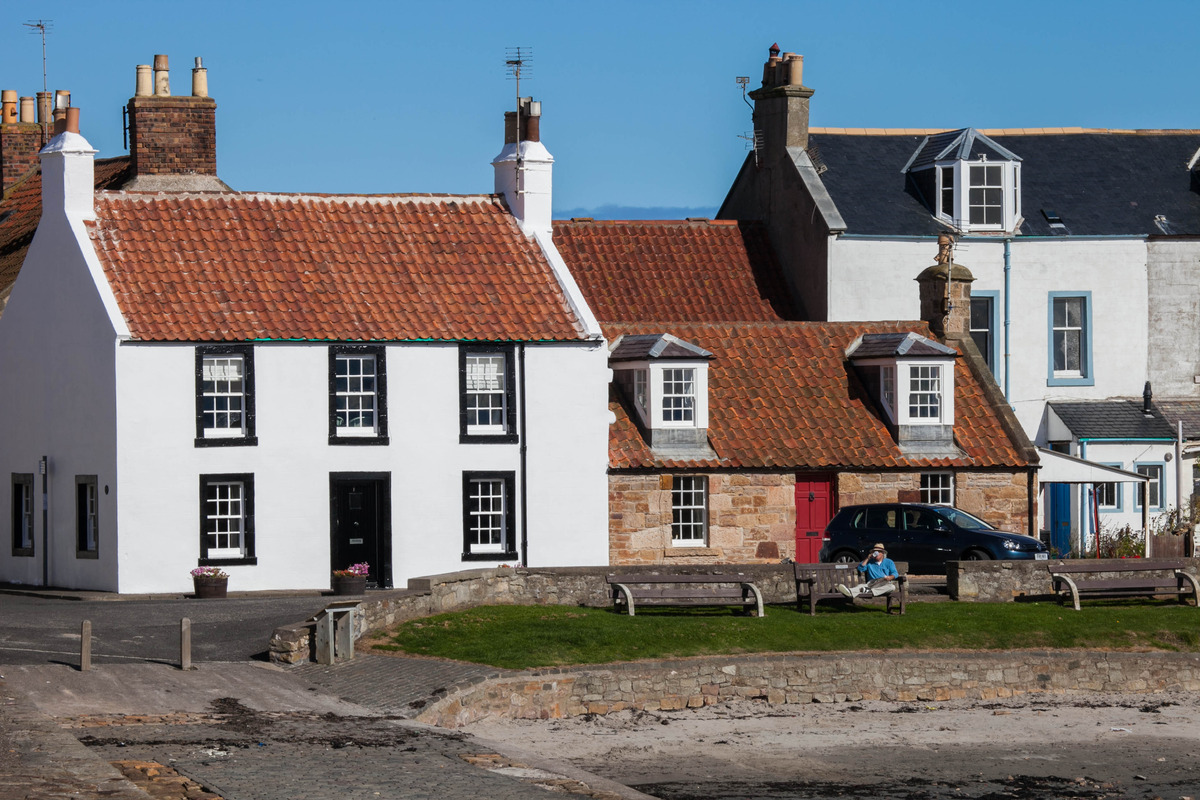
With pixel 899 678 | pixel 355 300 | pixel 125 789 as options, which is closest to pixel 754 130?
pixel 355 300

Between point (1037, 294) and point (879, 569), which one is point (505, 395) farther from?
point (1037, 294)

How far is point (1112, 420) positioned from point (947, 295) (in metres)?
5.60

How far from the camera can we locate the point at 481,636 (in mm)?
23438

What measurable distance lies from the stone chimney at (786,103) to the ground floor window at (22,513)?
1907 cm

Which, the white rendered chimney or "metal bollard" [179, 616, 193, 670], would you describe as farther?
the white rendered chimney

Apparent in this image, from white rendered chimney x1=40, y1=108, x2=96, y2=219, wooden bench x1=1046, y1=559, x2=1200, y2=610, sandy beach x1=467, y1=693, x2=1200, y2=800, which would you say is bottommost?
sandy beach x1=467, y1=693, x2=1200, y2=800

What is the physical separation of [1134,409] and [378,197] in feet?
58.6

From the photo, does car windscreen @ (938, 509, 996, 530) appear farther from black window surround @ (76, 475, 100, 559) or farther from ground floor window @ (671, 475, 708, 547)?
black window surround @ (76, 475, 100, 559)

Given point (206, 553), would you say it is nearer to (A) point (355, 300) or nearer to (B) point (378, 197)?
(A) point (355, 300)

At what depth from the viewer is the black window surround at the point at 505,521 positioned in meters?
32.8

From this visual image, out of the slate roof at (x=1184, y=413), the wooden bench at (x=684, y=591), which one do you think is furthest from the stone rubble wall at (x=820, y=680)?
the slate roof at (x=1184, y=413)

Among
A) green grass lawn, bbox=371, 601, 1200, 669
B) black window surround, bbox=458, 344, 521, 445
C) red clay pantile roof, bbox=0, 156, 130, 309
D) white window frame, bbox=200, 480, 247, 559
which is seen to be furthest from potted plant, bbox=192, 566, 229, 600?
red clay pantile roof, bbox=0, 156, 130, 309

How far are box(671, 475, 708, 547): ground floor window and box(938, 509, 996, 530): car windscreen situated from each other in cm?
472

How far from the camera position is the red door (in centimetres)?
3431
